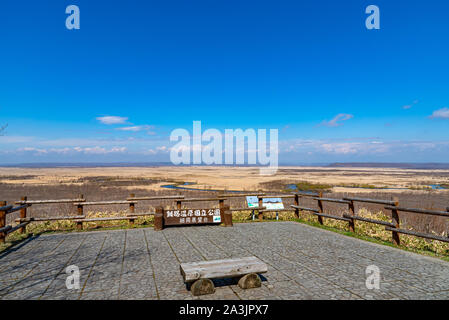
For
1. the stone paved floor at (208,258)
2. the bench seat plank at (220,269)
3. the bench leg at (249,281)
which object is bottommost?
the stone paved floor at (208,258)

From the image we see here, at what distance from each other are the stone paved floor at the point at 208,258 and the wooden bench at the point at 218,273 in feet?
0.51

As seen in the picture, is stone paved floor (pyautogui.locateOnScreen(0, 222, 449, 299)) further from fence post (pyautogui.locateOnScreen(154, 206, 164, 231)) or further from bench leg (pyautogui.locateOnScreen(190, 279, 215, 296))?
fence post (pyautogui.locateOnScreen(154, 206, 164, 231))

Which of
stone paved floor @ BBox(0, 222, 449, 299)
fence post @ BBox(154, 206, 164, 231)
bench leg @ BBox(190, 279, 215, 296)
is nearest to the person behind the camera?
bench leg @ BBox(190, 279, 215, 296)

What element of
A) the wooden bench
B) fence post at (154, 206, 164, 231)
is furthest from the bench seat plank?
fence post at (154, 206, 164, 231)

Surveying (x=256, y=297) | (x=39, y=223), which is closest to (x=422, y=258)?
(x=256, y=297)

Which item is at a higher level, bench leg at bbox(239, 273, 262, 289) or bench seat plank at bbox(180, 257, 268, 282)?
bench seat plank at bbox(180, 257, 268, 282)

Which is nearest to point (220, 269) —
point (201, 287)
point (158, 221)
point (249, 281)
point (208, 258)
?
point (201, 287)

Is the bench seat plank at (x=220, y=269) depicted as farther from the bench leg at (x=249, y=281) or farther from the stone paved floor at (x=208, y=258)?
the stone paved floor at (x=208, y=258)

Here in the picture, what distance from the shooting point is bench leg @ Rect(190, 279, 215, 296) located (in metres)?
5.02

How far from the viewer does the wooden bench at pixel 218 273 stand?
502 cm

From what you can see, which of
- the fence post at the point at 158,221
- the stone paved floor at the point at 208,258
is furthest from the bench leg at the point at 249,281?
the fence post at the point at 158,221

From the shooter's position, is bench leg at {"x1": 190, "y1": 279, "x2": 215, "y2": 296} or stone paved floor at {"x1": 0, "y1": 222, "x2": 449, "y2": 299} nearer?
bench leg at {"x1": 190, "y1": 279, "x2": 215, "y2": 296}

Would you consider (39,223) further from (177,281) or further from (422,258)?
(422,258)

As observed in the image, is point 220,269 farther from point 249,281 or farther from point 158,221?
point 158,221
